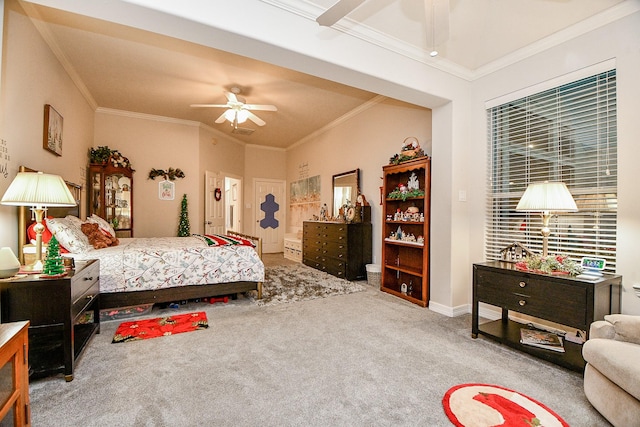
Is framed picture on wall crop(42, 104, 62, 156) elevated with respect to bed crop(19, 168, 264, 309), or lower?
elevated

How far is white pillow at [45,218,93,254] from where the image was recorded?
2.79 m

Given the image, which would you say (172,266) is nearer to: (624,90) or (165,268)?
(165,268)

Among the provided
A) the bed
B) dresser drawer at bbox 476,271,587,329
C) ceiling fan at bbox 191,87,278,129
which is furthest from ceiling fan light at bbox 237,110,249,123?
dresser drawer at bbox 476,271,587,329

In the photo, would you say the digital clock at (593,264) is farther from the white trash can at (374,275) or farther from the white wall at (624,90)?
the white trash can at (374,275)

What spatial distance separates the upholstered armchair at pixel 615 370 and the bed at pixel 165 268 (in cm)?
302

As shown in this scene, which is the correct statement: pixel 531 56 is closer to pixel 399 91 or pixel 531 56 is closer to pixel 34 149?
pixel 399 91

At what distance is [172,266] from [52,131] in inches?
77.9

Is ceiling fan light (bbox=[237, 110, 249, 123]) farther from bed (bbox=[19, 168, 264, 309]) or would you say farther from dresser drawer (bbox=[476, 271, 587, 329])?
dresser drawer (bbox=[476, 271, 587, 329])

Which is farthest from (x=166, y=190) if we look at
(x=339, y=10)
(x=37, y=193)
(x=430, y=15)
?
(x=430, y=15)


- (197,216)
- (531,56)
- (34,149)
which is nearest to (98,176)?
(197,216)

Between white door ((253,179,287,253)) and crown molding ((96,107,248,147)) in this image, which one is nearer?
crown molding ((96,107,248,147))

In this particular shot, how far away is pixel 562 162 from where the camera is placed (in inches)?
107

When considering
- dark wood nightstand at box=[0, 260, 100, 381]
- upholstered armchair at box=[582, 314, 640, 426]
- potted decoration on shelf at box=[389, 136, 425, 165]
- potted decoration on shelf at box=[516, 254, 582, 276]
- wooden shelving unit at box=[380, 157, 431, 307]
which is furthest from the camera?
potted decoration on shelf at box=[389, 136, 425, 165]

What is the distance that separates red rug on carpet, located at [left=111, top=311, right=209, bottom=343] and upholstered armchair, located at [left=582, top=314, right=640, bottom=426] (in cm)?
287
